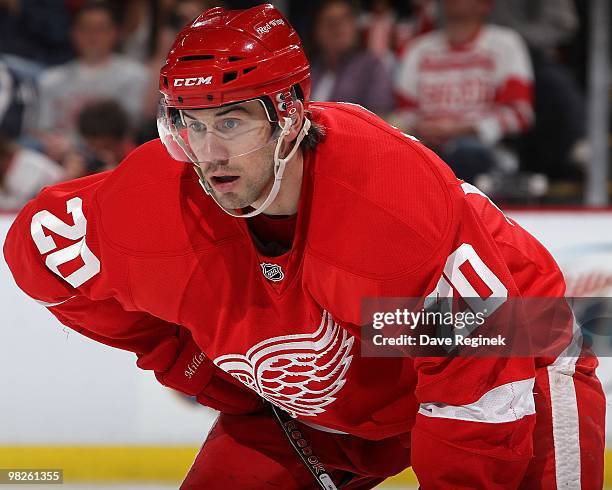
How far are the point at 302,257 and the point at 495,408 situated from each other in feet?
1.24


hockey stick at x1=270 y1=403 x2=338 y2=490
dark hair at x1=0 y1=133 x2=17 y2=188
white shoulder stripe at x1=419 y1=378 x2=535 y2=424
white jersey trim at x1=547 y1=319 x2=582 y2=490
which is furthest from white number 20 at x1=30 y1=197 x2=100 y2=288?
dark hair at x1=0 y1=133 x2=17 y2=188

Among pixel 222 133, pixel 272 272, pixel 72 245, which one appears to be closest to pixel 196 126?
pixel 222 133

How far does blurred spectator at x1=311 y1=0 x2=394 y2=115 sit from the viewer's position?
164 inches

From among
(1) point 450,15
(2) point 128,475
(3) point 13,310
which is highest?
(1) point 450,15

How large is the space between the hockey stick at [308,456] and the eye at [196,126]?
2.34 ft

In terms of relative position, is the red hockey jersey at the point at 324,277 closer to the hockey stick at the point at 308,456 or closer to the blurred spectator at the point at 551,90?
the hockey stick at the point at 308,456

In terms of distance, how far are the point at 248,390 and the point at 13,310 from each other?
2.99 ft

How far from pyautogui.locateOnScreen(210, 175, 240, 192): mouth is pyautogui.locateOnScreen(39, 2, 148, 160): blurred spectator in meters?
2.54

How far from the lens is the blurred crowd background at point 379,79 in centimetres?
404

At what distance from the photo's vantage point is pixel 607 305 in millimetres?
2596

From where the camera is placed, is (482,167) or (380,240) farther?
(482,167)

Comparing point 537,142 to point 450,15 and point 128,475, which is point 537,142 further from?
point 128,475

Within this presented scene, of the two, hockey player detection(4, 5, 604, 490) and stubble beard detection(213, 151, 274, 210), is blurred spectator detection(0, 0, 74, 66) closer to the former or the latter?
hockey player detection(4, 5, 604, 490)

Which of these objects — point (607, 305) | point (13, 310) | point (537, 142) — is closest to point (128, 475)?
point (13, 310)
